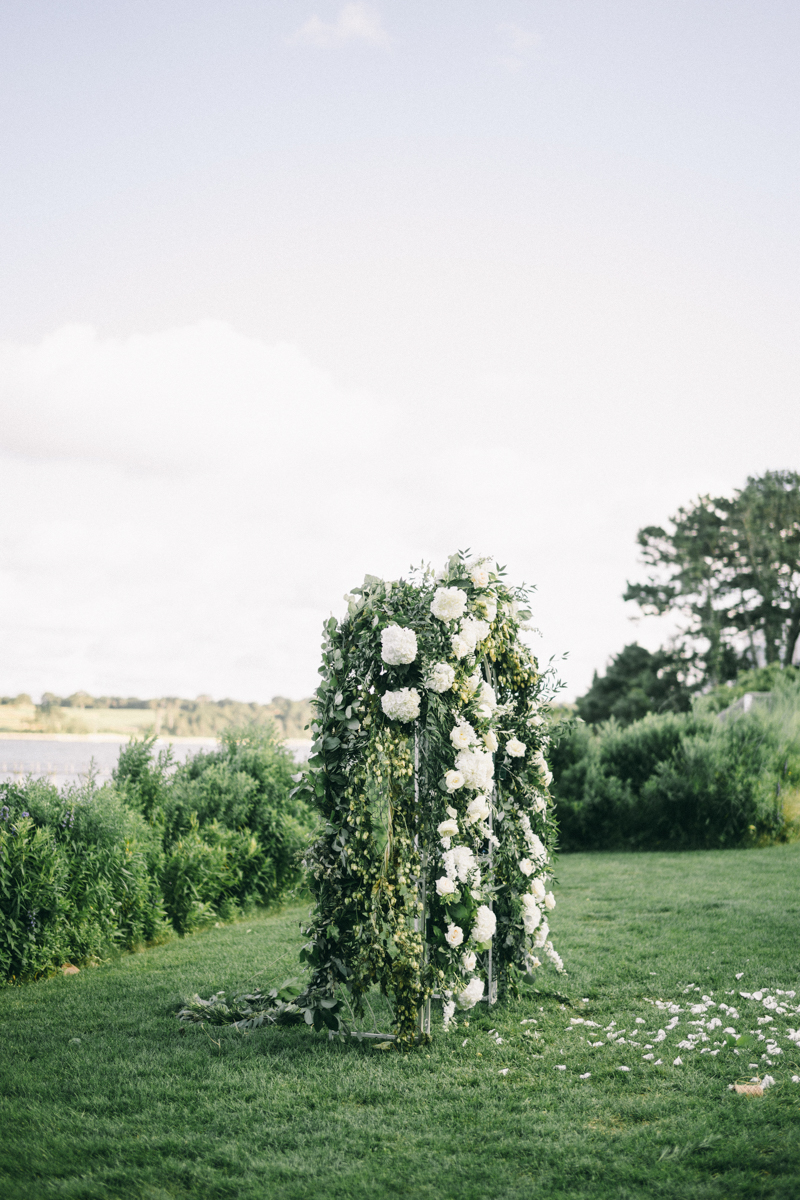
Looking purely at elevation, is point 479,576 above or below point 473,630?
above

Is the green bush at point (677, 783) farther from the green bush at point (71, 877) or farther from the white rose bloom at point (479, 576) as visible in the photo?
the white rose bloom at point (479, 576)

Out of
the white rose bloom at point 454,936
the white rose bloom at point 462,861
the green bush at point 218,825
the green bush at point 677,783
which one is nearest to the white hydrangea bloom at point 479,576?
the white rose bloom at point 462,861

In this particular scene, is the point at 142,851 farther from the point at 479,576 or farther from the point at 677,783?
the point at 677,783

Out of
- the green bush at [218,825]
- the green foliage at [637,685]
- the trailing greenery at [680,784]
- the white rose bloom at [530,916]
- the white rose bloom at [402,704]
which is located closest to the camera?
the white rose bloom at [402,704]

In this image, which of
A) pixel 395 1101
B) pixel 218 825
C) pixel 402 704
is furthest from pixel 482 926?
pixel 218 825

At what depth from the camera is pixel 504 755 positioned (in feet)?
15.8

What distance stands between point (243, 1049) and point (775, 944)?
4.12 metres

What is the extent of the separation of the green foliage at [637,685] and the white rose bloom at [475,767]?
26.6m

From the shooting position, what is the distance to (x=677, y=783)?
38.1 ft

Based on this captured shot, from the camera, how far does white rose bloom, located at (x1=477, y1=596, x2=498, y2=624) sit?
4.31 metres

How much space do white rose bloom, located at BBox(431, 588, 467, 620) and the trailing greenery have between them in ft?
25.6

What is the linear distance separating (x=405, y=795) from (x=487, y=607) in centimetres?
113

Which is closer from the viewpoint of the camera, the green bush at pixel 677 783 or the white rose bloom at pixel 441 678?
the white rose bloom at pixel 441 678

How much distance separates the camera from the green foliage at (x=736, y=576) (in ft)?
101
